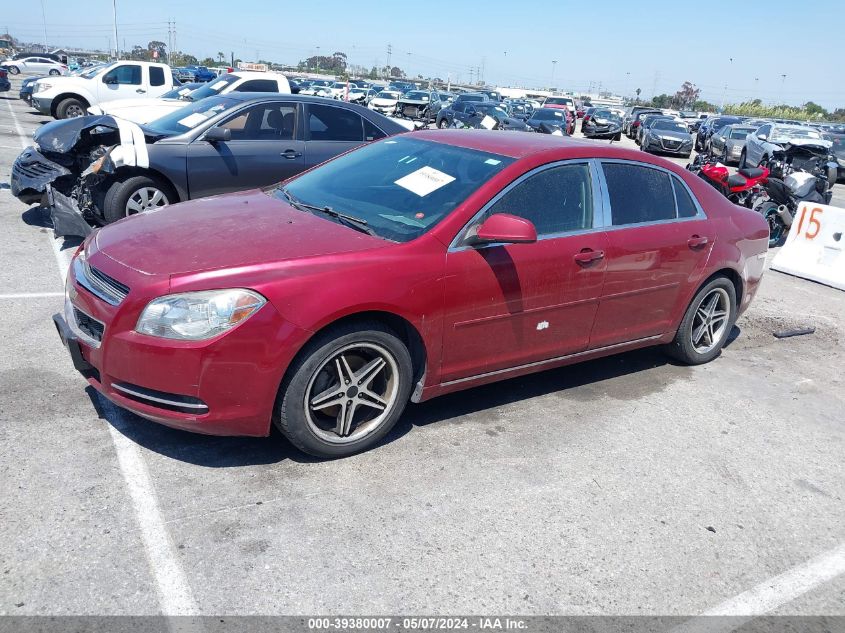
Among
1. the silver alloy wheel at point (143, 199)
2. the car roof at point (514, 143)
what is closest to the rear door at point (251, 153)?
the silver alloy wheel at point (143, 199)

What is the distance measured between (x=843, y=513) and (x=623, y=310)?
170 centimetres

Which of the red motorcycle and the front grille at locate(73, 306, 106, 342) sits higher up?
the front grille at locate(73, 306, 106, 342)

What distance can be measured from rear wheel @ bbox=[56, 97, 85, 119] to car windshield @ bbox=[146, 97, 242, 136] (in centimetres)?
1211

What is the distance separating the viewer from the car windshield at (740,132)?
25.8 metres

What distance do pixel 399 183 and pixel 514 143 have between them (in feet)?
2.68

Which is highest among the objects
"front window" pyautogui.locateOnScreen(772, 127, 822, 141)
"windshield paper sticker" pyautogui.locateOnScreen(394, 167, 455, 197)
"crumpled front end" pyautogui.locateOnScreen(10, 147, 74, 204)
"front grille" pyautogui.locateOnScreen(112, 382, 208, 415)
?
"windshield paper sticker" pyautogui.locateOnScreen(394, 167, 455, 197)

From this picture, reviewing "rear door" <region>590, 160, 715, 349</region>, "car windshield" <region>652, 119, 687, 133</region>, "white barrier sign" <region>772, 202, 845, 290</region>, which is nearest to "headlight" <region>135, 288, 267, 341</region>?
"rear door" <region>590, 160, 715, 349</region>

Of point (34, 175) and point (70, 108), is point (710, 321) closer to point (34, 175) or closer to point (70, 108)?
point (34, 175)

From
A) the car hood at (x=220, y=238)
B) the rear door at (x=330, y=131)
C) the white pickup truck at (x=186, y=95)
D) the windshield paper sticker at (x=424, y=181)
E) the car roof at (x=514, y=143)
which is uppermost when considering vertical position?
the car roof at (x=514, y=143)

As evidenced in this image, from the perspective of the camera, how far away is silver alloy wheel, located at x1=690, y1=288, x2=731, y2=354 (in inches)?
218

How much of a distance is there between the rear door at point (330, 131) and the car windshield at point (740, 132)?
21.0 meters

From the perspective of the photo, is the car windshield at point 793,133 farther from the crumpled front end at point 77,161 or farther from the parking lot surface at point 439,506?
the crumpled front end at point 77,161

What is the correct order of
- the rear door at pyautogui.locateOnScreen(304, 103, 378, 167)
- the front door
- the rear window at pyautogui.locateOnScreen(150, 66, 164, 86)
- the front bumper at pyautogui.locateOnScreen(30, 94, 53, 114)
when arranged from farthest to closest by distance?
the rear window at pyautogui.locateOnScreen(150, 66, 164, 86) < the front bumper at pyautogui.locateOnScreen(30, 94, 53, 114) < the rear door at pyautogui.locateOnScreen(304, 103, 378, 167) < the front door

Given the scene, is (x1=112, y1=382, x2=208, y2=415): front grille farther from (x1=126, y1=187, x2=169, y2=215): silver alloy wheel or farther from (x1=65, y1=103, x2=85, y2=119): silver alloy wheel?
(x1=65, y1=103, x2=85, y2=119): silver alloy wheel
